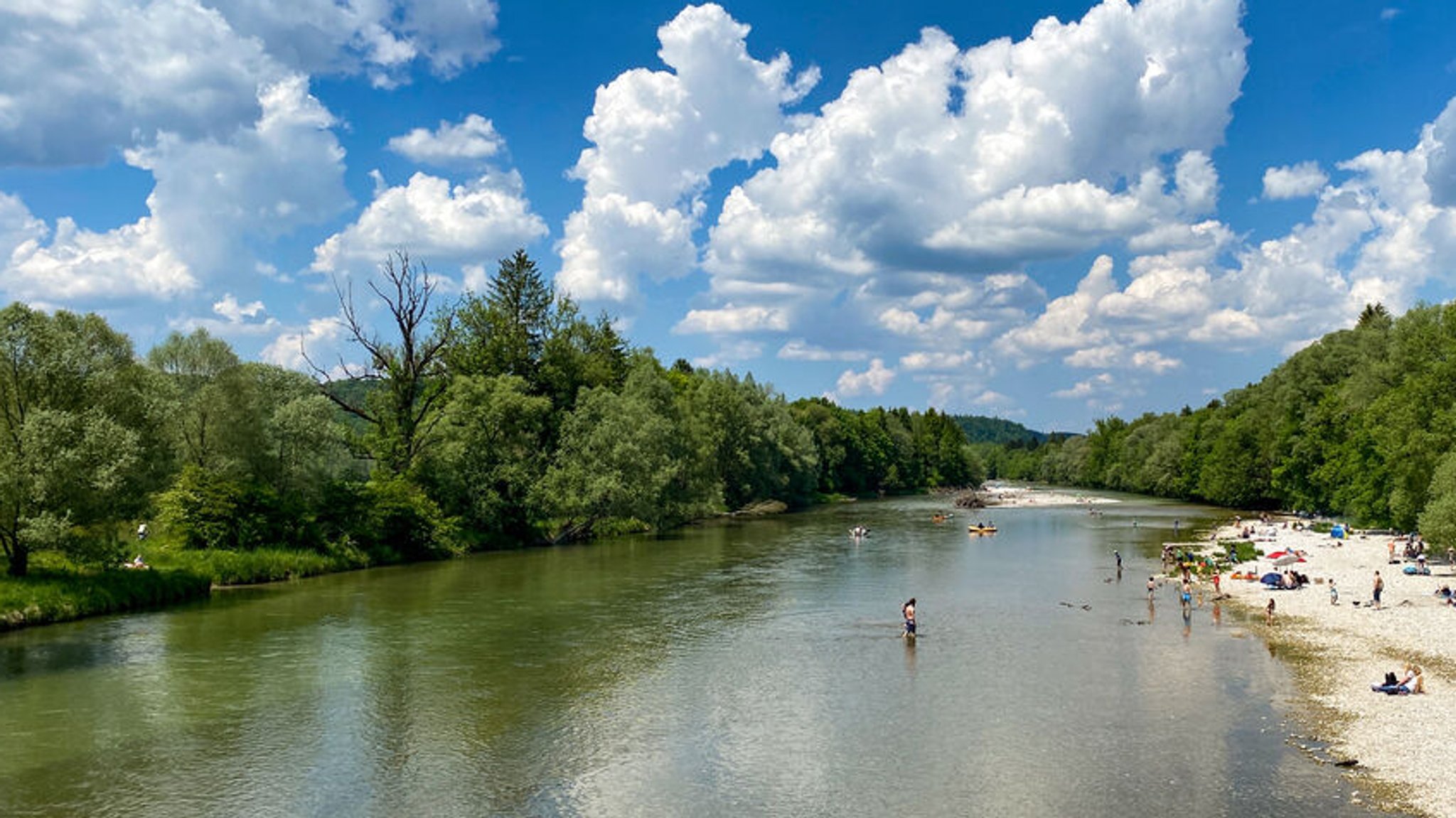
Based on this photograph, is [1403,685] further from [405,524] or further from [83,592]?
[405,524]

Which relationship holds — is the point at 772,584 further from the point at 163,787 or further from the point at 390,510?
the point at 163,787

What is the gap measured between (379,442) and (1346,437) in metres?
102

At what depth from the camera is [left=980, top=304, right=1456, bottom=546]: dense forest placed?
70312 millimetres

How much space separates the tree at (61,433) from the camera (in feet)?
142

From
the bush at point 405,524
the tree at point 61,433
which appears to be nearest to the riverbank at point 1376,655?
the tree at point 61,433

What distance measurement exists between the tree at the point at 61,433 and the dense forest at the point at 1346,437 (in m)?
69.6

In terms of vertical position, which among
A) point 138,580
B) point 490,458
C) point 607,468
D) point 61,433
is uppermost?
point 61,433

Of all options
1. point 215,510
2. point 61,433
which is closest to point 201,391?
point 215,510

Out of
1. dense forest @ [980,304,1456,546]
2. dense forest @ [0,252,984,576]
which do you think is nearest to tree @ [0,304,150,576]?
dense forest @ [0,252,984,576]

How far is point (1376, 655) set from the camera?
3797 cm

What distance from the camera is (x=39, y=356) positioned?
46312 mm

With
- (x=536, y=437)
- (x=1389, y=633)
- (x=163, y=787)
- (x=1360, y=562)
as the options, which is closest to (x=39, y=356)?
(x=163, y=787)

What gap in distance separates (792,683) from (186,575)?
40.1m

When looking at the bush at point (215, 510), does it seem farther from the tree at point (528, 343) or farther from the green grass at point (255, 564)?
the tree at point (528, 343)
